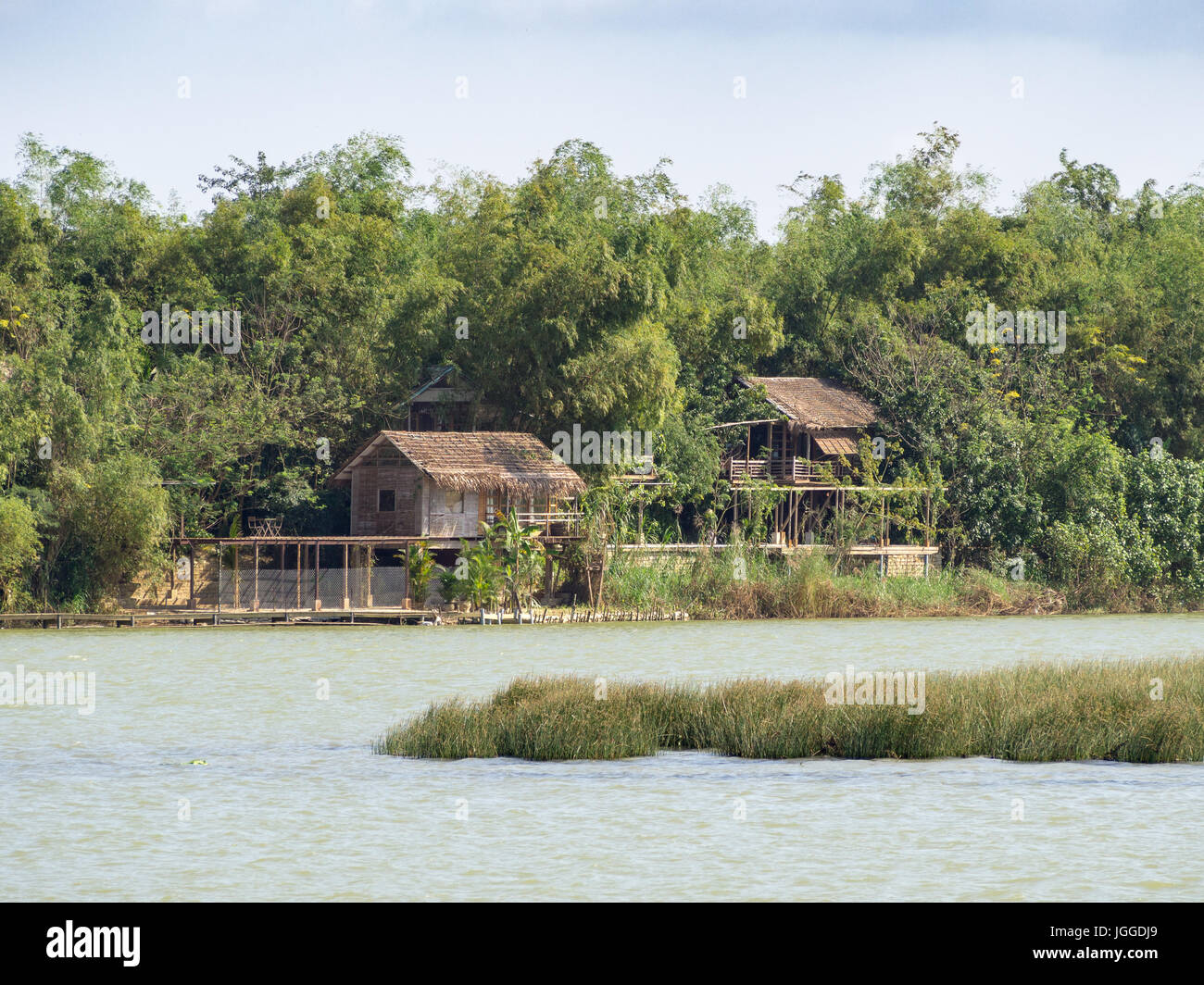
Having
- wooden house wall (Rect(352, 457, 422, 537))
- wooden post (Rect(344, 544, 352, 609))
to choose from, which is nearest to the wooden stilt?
wooden post (Rect(344, 544, 352, 609))

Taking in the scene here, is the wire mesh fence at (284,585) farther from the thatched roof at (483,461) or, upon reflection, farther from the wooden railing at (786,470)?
the wooden railing at (786,470)

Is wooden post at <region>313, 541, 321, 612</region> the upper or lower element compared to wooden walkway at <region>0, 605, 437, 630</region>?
upper

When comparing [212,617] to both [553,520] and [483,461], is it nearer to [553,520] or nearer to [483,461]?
[483,461]

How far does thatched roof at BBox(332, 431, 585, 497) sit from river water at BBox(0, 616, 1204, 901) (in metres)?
16.9

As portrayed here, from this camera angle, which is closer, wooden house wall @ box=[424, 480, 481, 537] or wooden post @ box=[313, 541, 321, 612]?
wooden post @ box=[313, 541, 321, 612]

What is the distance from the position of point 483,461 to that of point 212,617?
8108mm

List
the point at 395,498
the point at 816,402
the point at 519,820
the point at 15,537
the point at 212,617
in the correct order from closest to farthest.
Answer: the point at 519,820 → the point at 15,537 → the point at 212,617 → the point at 395,498 → the point at 816,402

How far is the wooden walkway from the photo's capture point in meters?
38.6

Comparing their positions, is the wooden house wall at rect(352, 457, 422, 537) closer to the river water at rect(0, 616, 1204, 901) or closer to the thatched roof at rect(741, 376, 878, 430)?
the thatched roof at rect(741, 376, 878, 430)

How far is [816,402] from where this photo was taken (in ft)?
166

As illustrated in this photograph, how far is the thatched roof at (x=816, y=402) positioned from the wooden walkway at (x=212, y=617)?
46.1ft

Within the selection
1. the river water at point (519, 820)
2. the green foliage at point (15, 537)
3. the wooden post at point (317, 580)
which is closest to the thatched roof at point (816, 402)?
the wooden post at point (317, 580)

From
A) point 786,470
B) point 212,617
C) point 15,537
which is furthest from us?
point 786,470

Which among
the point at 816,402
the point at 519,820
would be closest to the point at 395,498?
the point at 816,402
